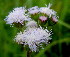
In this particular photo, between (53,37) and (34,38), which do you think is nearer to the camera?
(34,38)

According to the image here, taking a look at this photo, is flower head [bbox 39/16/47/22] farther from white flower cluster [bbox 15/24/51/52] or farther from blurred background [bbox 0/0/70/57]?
blurred background [bbox 0/0/70/57]

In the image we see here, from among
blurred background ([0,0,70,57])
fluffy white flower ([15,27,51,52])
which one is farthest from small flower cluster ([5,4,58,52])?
blurred background ([0,0,70,57])

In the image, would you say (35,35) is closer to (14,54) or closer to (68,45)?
(14,54)

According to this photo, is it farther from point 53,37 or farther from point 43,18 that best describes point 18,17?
point 53,37

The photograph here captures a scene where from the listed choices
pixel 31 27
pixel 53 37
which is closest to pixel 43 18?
pixel 31 27

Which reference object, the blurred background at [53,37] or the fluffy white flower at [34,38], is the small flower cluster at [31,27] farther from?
the blurred background at [53,37]

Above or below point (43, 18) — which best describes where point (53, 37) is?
above

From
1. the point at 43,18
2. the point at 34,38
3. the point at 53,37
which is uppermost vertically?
the point at 53,37

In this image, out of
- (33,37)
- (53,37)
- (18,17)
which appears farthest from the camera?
(53,37)

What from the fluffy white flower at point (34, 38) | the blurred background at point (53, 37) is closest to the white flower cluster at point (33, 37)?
the fluffy white flower at point (34, 38)
